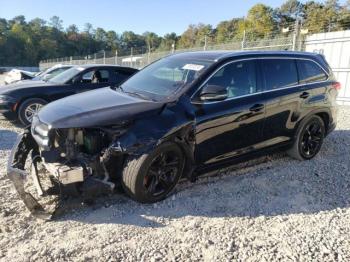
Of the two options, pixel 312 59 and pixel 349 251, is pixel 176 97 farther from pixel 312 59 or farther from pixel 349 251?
pixel 312 59

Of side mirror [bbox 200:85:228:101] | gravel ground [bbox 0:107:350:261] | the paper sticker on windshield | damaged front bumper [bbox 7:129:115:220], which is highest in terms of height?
the paper sticker on windshield

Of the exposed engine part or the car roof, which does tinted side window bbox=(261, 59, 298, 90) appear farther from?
the exposed engine part

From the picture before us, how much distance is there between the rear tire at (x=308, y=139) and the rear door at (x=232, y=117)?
1030 mm

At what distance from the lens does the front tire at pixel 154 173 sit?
3594 mm

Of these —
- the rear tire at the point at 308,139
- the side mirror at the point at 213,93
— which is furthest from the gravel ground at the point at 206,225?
the side mirror at the point at 213,93

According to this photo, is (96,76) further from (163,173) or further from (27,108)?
(163,173)

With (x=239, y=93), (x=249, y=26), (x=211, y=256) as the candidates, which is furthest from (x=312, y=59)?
(x=249, y=26)

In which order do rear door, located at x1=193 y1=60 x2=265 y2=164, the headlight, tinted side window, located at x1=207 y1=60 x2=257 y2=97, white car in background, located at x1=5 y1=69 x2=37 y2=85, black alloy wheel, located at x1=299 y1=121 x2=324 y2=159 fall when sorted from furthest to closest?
white car in background, located at x1=5 y1=69 x2=37 y2=85 → the headlight → black alloy wheel, located at x1=299 y1=121 x2=324 y2=159 → tinted side window, located at x1=207 y1=60 x2=257 y2=97 → rear door, located at x1=193 y1=60 x2=265 y2=164

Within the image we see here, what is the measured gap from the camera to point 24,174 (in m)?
3.37

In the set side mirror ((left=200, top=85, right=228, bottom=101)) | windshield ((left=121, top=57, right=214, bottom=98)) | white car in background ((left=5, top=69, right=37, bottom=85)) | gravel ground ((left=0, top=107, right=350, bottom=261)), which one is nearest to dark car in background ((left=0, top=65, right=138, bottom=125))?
windshield ((left=121, top=57, right=214, bottom=98))

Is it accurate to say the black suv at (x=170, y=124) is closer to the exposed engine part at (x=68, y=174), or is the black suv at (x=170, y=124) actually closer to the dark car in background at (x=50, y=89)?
the exposed engine part at (x=68, y=174)

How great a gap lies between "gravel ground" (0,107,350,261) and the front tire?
0.17m

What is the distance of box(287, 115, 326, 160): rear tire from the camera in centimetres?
534

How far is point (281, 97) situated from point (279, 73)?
1.28ft
